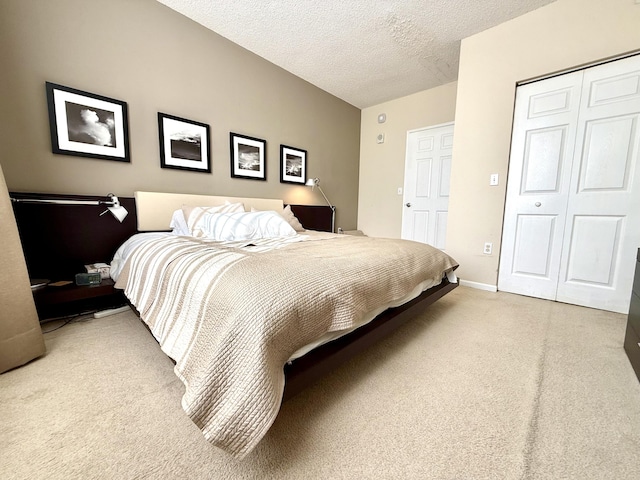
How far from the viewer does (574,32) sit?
81.7 inches

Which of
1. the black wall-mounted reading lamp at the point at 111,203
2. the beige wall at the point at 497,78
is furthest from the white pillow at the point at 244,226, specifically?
the beige wall at the point at 497,78

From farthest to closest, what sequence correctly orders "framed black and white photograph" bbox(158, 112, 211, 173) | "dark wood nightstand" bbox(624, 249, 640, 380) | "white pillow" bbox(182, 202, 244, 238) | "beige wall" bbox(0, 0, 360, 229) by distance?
"framed black and white photograph" bbox(158, 112, 211, 173) < "white pillow" bbox(182, 202, 244, 238) < "beige wall" bbox(0, 0, 360, 229) < "dark wood nightstand" bbox(624, 249, 640, 380)

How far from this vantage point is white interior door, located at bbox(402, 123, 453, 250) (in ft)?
11.5

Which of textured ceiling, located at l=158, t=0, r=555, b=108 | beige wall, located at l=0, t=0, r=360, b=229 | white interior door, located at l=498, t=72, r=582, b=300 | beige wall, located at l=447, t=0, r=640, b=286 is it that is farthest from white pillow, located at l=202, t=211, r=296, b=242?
white interior door, located at l=498, t=72, r=582, b=300

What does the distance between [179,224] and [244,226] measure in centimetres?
74

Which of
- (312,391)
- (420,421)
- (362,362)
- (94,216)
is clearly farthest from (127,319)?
(420,421)

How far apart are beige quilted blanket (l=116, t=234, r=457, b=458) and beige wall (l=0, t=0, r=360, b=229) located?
1.22 m

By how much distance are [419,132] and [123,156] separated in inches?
143

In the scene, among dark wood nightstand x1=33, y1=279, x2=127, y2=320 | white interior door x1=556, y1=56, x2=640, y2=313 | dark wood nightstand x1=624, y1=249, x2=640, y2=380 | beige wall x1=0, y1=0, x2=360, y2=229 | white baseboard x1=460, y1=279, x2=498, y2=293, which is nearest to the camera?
dark wood nightstand x1=624, y1=249, x2=640, y2=380

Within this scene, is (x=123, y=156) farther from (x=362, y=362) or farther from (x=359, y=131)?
(x=359, y=131)

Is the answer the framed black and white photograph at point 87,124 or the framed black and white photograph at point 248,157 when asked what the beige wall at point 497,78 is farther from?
the framed black and white photograph at point 87,124

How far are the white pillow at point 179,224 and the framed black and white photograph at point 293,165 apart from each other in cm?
142

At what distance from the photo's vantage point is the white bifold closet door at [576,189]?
1.97 metres

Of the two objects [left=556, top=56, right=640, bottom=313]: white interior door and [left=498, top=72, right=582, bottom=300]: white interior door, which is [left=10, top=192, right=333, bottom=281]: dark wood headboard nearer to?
[left=498, top=72, right=582, bottom=300]: white interior door
